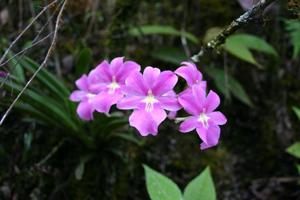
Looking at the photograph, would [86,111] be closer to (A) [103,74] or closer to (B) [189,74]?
(A) [103,74]

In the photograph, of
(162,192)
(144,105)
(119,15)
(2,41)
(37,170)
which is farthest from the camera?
(119,15)

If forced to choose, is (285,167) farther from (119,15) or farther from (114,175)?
(119,15)

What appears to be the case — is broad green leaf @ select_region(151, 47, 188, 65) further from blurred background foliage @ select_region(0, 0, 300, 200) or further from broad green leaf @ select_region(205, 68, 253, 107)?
broad green leaf @ select_region(205, 68, 253, 107)

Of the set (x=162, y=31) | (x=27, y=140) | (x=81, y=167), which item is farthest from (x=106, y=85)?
(x=162, y=31)

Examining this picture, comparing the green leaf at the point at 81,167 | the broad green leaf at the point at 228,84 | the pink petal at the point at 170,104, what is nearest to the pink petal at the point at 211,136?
the pink petal at the point at 170,104

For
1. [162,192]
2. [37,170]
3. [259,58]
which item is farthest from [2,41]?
[259,58]

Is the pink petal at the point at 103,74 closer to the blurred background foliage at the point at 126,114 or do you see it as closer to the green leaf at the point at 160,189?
the blurred background foliage at the point at 126,114
